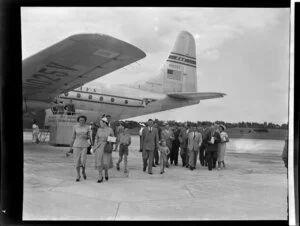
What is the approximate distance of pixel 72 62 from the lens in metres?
10.1

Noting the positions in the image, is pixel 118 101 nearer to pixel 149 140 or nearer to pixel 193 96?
pixel 193 96

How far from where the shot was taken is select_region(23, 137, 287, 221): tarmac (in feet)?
A: 16.6

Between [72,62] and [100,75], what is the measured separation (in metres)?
1.38

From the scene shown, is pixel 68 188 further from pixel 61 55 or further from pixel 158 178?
pixel 61 55

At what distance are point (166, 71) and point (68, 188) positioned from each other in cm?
1398

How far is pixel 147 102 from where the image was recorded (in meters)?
18.5

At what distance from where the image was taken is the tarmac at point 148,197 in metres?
5.05

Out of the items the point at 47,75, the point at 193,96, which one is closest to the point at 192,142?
the point at 47,75

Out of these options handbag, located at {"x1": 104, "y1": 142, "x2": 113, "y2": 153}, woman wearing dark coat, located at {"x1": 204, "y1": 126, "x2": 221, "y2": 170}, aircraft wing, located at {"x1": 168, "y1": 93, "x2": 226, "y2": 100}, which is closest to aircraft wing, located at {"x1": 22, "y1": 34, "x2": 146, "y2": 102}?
handbag, located at {"x1": 104, "y1": 142, "x2": 113, "y2": 153}

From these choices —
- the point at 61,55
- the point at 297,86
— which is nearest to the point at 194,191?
the point at 297,86

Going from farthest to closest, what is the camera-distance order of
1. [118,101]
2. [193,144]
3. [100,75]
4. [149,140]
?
[118,101] → [100,75] → [193,144] → [149,140]

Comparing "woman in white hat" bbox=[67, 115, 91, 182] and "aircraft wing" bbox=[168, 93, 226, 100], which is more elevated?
"aircraft wing" bbox=[168, 93, 226, 100]

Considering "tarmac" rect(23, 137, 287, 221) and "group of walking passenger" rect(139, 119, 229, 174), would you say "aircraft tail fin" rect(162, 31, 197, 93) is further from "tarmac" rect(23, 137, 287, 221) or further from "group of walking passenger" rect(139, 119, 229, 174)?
"tarmac" rect(23, 137, 287, 221)

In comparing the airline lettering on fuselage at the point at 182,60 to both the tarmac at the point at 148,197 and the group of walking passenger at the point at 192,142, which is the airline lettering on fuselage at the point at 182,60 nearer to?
the group of walking passenger at the point at 192,142
